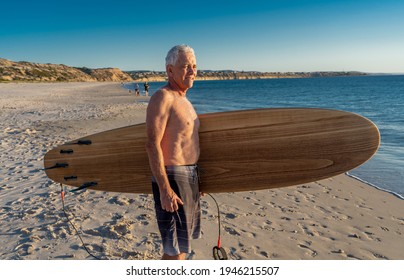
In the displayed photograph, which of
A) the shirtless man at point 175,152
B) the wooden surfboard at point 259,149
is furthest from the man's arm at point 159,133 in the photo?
the wooden surfboard at point 259,149

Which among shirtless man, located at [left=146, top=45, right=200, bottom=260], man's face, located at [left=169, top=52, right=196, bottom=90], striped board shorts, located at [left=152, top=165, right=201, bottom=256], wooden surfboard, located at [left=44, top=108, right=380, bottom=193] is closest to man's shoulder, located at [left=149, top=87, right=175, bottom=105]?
shirtless man, located at [left=146, top=45, right=200, bottom=260]

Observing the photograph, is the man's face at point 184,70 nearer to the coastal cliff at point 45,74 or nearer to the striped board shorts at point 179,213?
the striped board shorts at point 179,213

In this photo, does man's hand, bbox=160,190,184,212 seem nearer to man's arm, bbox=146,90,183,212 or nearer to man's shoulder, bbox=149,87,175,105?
man's arm, bbox=146,90,183,212

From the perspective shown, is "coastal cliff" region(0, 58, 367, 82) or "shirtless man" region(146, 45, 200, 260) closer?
"shirtless man" region(146, 45, 200, 260)

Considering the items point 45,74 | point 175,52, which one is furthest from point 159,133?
point 45,74

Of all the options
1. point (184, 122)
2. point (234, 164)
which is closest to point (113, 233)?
point (234, 164)

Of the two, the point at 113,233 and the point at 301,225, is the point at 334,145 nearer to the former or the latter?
the point at 301,225

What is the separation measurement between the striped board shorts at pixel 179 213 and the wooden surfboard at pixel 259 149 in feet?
1.74

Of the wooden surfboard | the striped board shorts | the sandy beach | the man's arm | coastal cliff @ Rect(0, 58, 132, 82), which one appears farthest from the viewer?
coastal cliff @ Rect(0, 58, 132, 82)

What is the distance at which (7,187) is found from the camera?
14.3 ft

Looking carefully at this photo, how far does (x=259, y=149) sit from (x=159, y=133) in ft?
3.54

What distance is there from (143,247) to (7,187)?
2.62 meters

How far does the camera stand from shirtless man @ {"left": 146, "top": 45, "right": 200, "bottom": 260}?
5.68 feet

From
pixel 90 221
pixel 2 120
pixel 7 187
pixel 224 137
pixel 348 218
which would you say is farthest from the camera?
pixel 2 120
